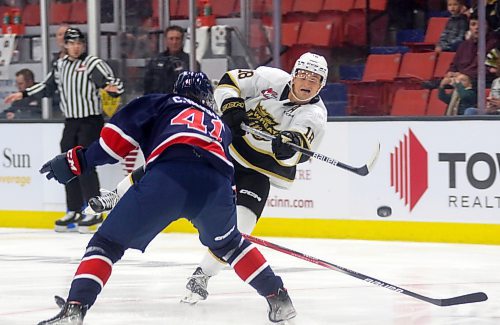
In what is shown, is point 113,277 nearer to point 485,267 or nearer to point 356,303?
point 356,303

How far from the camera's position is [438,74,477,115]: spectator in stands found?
6961 mm

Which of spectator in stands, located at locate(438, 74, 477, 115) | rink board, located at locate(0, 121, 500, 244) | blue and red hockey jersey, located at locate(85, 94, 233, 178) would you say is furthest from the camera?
→ spectator in stands, located at locate(438, 74, 477, 115)

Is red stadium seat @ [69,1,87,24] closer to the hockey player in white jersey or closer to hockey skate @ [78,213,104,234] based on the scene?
hockey skate @ [78,213,104,234]

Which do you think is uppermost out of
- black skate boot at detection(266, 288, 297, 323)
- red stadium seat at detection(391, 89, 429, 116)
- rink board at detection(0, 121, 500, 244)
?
red stadium seat at detection(391, 89, 429, 116)

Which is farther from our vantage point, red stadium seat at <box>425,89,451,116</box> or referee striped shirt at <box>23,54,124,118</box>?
referee striped shirt at <box>23,54,124,118</box>

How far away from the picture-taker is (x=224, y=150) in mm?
3885


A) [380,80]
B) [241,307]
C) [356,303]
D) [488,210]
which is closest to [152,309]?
[241,307]

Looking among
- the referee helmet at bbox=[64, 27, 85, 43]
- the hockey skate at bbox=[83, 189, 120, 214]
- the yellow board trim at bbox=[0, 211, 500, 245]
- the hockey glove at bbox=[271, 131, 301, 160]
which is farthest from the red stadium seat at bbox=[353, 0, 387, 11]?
the hockey skate at bbox=[83, 189, 120, 214]

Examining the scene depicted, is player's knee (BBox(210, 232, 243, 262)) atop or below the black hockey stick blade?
atop

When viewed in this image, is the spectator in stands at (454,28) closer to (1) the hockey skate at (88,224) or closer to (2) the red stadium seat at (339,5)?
(2) the red stadium seat at (339,5)

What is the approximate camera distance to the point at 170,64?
26.0 ft

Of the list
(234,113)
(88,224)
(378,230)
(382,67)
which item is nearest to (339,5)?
(382,67)

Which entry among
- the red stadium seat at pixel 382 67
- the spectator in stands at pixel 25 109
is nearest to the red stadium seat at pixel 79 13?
the spectator in stands at pixel 25 109

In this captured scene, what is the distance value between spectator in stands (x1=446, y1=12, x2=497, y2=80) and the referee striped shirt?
214cm
